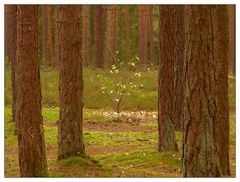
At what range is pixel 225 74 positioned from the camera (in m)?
9.86

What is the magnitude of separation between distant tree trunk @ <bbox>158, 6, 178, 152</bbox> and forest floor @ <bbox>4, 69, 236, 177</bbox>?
357 millimetres

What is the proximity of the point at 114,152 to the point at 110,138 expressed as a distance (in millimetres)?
2400

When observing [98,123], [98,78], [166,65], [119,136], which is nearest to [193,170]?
[166,65]

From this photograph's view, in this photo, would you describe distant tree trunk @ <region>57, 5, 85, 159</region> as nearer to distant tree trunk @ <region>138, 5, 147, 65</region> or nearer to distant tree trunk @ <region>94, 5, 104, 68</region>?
distant tree trunk @ <region>94, 5, 104, 68</region>

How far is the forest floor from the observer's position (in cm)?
1065

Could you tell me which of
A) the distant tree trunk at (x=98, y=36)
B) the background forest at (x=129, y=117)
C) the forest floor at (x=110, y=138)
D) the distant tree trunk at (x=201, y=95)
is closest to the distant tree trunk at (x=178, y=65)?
the background forest at (x=129, y=117)

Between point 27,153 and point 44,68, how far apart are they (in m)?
23.4

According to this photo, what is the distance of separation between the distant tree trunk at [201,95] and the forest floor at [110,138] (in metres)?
2.76

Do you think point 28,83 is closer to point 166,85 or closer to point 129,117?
point 166,85

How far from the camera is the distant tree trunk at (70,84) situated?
10805 mm

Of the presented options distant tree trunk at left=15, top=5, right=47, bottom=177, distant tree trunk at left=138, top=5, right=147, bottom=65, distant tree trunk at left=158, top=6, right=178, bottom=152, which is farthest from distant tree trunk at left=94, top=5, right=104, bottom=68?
distant tree trunk at left=15, top=5, right=47, bottom=177

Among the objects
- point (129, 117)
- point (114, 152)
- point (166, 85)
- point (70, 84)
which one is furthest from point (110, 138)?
point (70, 84)

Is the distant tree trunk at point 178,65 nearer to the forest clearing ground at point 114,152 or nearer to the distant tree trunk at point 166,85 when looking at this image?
the forest clearing ground at point 114,152
